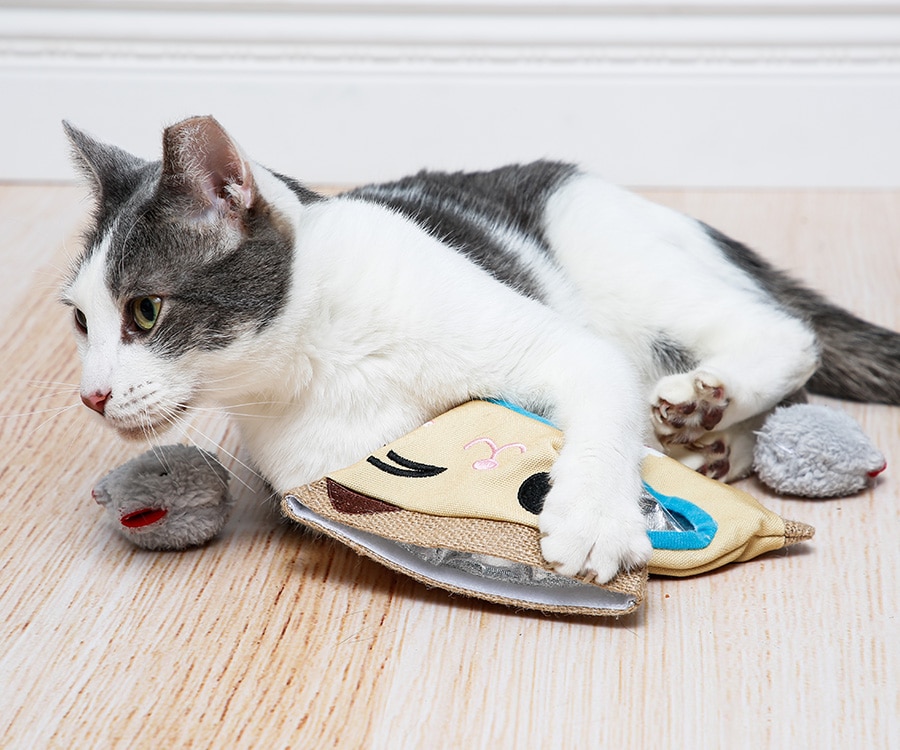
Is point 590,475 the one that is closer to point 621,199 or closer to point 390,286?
point 390,286

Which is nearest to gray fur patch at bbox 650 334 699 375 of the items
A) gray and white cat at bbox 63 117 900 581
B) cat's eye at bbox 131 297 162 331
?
Result: gray and white cat at bbox 63 117 900 581

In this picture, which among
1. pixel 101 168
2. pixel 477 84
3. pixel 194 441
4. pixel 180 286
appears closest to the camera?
pixel 180 286

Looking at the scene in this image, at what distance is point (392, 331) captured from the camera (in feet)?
4.76

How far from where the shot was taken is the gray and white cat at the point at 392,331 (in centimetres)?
134

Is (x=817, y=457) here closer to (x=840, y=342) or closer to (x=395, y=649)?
(x=840, y=342)

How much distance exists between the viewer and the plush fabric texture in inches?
62.0

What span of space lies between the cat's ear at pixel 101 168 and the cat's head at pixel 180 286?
9 cm

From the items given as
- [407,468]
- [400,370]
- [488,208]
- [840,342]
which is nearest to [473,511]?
[407,468]

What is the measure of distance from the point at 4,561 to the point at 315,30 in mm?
1898

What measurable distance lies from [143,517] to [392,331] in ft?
1.42

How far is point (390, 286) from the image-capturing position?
4.82 ft

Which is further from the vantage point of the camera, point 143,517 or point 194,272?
point 143,517

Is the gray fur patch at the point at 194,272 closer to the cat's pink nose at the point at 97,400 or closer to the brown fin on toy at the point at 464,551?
the cat's pink nose at the point at 97,400

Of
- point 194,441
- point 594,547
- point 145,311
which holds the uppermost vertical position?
point 145,311
